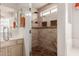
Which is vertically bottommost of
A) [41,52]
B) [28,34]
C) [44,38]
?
[41,52]

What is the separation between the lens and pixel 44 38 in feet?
7.24

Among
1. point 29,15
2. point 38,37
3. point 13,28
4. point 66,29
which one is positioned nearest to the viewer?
point 66,29

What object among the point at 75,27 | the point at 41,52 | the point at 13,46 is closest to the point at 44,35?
the point at 41,52

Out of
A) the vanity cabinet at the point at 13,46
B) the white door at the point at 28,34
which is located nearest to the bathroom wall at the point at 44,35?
the white door at the point at 28,34

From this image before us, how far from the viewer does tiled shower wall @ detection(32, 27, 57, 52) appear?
2.07m

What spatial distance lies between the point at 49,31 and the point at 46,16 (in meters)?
0.34

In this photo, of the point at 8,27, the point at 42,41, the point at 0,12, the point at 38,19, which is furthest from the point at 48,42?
the point at 0,12

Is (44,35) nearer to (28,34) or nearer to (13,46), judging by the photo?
(28,34)

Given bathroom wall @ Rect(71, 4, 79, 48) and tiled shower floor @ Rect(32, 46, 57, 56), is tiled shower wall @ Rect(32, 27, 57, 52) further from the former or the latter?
bathroom wall @ Rect(71, 4, 79, 48)

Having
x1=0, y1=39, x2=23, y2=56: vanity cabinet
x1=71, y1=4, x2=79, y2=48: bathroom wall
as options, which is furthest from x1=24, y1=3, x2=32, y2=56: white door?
x1=71, y1=4, x2=79, y2=48: bathroom wall

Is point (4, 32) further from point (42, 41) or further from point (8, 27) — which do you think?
point (42, 41)

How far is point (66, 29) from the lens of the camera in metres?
1.23

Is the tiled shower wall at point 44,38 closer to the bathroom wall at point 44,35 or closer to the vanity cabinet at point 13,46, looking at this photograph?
the bathroom wall at point 44,35

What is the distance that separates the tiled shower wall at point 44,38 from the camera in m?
2.07
